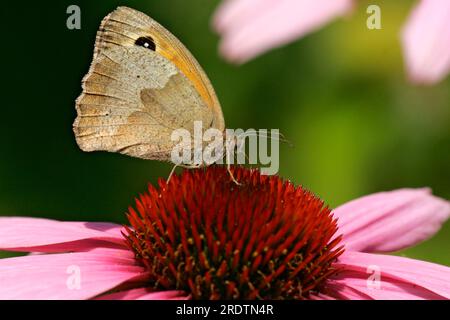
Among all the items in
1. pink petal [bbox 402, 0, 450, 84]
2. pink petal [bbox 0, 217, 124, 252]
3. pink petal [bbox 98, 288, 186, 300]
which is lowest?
pink petal [bbox 98, 288, 186, 300]

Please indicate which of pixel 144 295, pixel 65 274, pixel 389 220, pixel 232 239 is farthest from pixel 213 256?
pixel 389 220

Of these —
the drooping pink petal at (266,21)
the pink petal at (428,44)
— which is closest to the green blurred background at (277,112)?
the drooping pink petal at (266,21)

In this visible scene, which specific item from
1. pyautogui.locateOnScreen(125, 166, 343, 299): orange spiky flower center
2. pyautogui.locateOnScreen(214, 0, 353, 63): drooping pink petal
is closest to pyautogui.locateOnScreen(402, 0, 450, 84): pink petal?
pyautogui.locateOnScreen(214, 0, 353, 63): drooping pink petal

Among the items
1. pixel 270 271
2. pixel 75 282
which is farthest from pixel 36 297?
pixel 270 271

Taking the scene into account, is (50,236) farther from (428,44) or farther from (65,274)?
(428,44)

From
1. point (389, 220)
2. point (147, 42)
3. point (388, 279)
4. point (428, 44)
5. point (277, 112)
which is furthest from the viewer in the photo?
point (277, 112)

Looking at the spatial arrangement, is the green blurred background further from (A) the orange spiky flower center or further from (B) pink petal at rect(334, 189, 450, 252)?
(A) the orange spiky flower center
